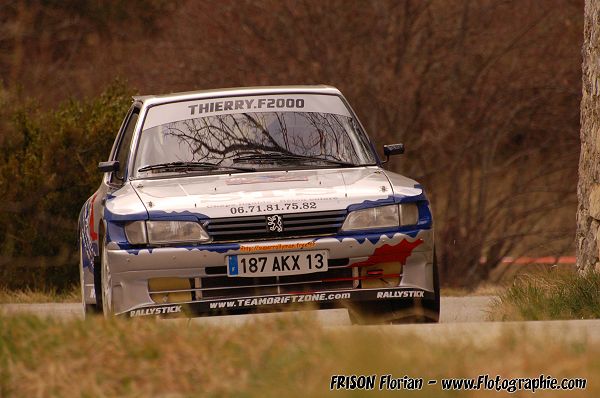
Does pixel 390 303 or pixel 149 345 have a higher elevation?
pixel 149 345

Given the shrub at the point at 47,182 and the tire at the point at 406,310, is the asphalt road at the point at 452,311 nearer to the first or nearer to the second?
the tire at the point at 406,310

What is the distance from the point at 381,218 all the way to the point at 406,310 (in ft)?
2.04

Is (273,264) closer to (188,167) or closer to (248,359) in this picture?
(188,167)

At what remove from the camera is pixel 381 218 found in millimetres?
8250

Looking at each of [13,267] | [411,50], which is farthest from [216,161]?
[411,50]

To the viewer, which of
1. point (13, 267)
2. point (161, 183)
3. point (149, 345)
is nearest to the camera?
point (149, 345)

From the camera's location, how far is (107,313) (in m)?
8.45

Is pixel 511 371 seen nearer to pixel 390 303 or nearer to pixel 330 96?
pixel 390 303

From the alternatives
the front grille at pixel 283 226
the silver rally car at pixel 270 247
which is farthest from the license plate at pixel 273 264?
the front grille at pixel 283 226

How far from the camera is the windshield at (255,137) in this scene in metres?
9.29

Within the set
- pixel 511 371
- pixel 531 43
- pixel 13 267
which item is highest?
pixel 511 371

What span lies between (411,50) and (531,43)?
1.76 m

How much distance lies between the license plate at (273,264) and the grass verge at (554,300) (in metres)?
1.30

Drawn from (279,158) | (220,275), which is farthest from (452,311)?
(220,275)
